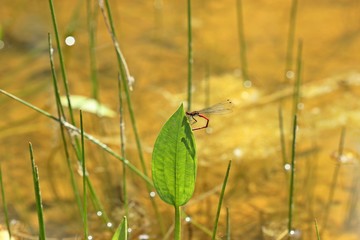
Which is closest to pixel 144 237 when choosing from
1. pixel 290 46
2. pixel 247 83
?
pixel 247 83

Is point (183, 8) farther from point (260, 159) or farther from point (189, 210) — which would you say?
point (189, 210)

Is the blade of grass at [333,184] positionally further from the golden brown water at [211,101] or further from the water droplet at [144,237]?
the water droplet at [144,237]

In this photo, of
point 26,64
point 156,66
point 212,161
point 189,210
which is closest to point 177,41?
point 156,66

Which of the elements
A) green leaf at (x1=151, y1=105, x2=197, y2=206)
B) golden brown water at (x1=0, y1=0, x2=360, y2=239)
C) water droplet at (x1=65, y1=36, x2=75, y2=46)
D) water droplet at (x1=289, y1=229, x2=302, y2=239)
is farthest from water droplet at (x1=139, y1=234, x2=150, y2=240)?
water droplet at (x1=65, y1=36, x2=75, y2=46)

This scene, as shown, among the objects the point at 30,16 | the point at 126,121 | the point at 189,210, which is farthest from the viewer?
the point at 30,16

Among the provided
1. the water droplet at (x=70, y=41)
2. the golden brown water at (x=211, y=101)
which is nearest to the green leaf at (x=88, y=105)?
the golden brown water at (x=211, y=101)
